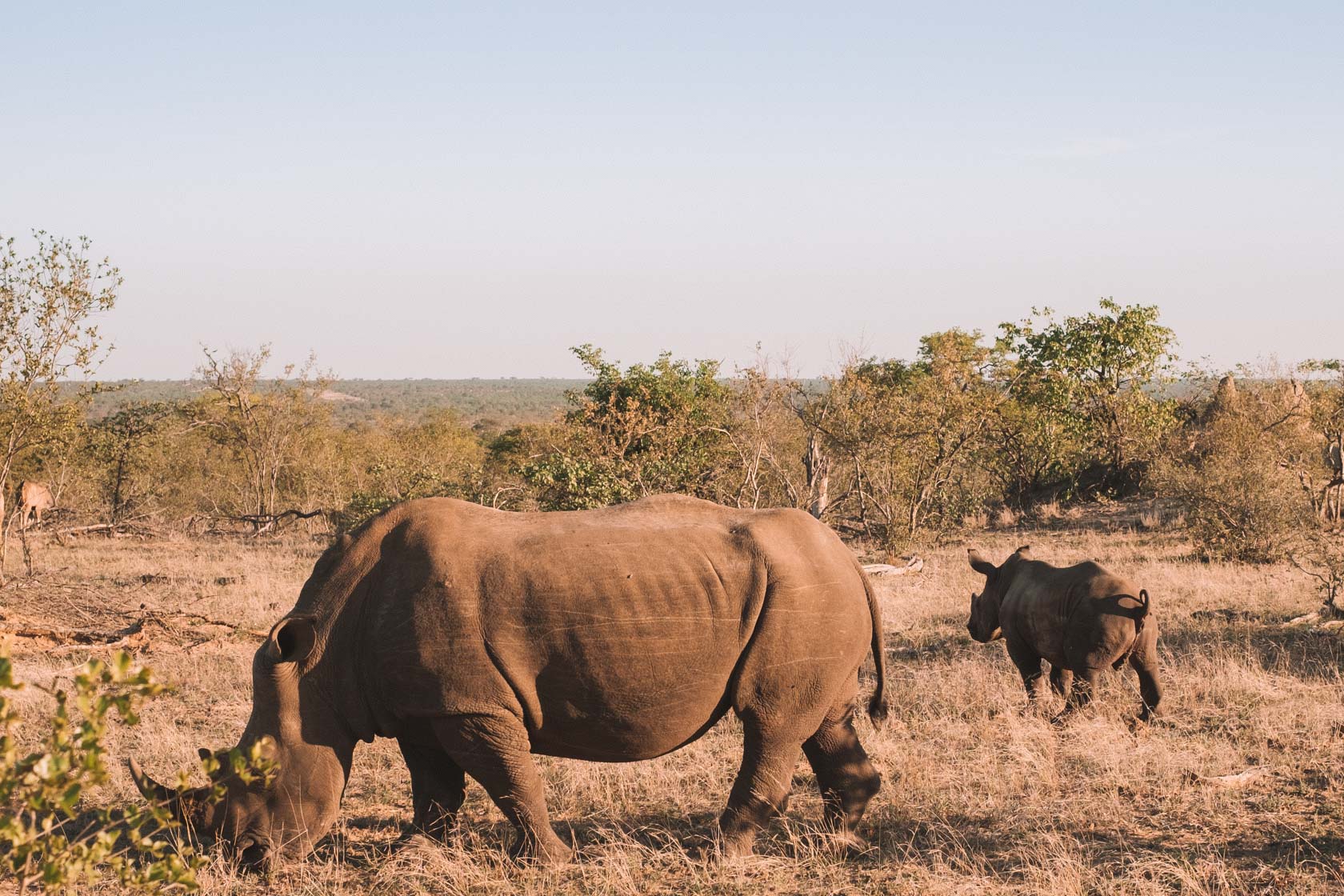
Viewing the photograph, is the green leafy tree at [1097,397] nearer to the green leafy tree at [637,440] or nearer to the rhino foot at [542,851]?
the green leafy tree at [637,440]

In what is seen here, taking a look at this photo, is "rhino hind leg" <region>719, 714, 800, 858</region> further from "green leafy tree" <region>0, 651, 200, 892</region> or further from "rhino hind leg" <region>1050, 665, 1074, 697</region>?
"rhino hind leg" <region>1050, 665, 1074, 697</region>

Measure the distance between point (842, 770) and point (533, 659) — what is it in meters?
2.14

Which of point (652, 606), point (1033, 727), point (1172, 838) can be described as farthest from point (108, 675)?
point (1033, 727)

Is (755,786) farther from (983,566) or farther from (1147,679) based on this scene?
(983,566)

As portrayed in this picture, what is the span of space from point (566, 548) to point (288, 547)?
20698 millimetres

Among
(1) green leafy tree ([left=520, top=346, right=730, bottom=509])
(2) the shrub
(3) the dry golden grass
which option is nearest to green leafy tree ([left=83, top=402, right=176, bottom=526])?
(1) green leafy tree ([left=520, top=346, right=730, bottom=509])

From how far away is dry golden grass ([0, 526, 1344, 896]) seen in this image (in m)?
6.22

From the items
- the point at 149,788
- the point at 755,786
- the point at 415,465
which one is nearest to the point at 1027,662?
the point at 755,786

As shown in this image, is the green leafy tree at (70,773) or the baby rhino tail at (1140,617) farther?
the baby rhino tail at (1140,617)

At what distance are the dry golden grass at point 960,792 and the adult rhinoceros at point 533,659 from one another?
38cm

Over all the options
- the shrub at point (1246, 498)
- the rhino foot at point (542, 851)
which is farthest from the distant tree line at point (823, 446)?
the rhino foot at point (542, 851)

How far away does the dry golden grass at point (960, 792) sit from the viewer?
6.22m

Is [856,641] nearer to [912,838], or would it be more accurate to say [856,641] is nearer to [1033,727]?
[912,838]

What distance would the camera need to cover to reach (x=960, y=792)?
777 cm
